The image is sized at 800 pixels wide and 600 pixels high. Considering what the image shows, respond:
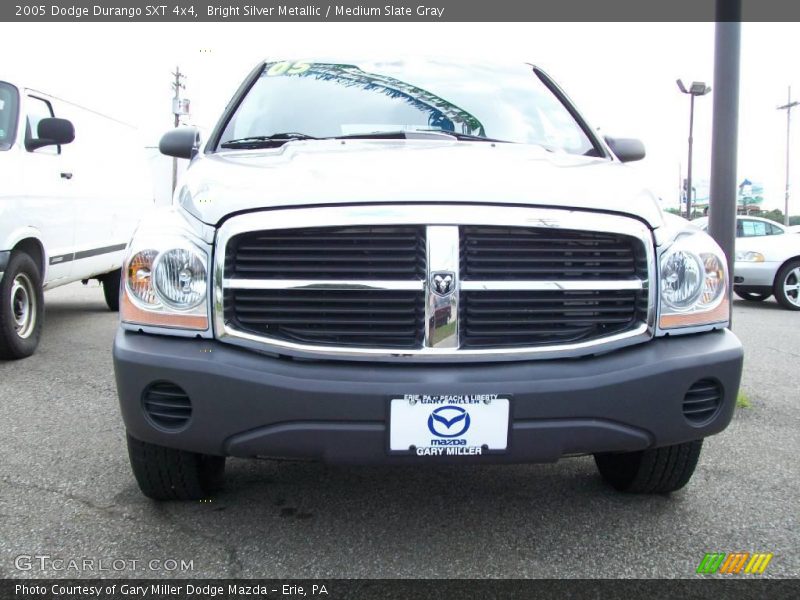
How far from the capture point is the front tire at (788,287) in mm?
9664

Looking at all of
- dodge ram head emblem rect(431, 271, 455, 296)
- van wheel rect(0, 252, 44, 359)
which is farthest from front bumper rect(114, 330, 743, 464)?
van wheel rect(0, 252, 44, 359)

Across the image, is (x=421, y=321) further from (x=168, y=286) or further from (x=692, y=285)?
(x=692, y=285)

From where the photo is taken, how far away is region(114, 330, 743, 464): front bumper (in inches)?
78.8

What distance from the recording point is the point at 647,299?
2.17 meters

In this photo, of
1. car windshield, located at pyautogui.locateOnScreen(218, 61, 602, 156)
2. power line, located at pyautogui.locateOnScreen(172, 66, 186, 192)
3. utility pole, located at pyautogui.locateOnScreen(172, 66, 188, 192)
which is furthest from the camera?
power line, located at pyautogui.locateOnScreen(172, 66, 186, 192)

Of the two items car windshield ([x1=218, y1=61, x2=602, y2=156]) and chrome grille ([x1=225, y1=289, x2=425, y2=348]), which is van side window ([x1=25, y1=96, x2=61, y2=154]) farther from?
chrome grille ([x1=225, y1=289, x2=425, y2=348])

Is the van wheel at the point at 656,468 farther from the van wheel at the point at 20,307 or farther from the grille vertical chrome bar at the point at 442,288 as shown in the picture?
the van wheel at the point at 20,307

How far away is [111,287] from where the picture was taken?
748 cm

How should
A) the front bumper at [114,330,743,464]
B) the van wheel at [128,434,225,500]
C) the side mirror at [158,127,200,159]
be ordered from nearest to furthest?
1. the front bumper at [114,330,743,464]
2. the van wheel at [128,434,225,500]
3. the side mirror at [158,127,200,159]

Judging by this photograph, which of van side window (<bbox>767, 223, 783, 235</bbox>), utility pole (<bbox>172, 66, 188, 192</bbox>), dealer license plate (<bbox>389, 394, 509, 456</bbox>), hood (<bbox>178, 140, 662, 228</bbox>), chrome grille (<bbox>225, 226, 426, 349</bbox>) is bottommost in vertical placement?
dealer license plate (<bbox>389, 394, 509, 456</bbox>)

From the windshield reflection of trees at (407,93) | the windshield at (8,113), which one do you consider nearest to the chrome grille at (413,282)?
the windshield reflection of trees at (407,93)

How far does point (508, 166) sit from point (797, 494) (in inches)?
70.6

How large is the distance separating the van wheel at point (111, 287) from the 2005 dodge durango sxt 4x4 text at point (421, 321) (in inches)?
219

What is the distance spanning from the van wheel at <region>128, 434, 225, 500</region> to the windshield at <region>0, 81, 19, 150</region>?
345 cm
